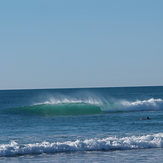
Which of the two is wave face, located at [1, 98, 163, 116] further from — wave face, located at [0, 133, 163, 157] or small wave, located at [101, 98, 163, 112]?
wave face, located at [0, 133, 163, 157]

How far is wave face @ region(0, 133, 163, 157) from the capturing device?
64.1ft

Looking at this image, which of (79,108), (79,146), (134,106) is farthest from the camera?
(134,106)

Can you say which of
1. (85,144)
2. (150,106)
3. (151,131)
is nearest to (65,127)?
(151,131)

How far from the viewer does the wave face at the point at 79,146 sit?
19.5 m

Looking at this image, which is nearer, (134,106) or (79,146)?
(79,146)

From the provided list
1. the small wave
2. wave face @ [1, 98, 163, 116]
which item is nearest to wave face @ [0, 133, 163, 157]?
wave face @ [1, 98, 163, 116]

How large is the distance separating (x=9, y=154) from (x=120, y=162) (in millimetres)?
5337

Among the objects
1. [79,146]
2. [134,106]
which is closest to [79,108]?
[134,106]

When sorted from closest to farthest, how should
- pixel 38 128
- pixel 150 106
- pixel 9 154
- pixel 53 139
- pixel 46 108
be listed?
pixel 9 154, pixel 53 139, pixel 38 128, pixel 46 108, pixel 150 106

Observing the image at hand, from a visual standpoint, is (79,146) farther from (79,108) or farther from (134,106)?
(134,106)

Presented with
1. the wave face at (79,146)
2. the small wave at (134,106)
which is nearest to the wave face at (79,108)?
the small wave at (134,106)

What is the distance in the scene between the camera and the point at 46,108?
44.8 m

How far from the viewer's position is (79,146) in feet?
66.5

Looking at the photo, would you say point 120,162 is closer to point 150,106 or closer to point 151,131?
point 151,131
